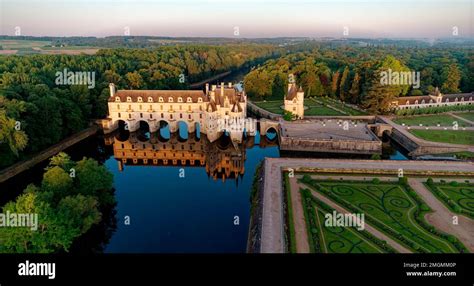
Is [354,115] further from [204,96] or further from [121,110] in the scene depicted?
[121,110]

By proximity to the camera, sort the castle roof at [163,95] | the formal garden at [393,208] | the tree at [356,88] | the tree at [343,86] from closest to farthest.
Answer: the formal garden at [393,208], the castle roof at [163,95], the tree at [356,88], the tree at [343,86]

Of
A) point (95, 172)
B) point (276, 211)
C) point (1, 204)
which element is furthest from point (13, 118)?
point (276, 211)

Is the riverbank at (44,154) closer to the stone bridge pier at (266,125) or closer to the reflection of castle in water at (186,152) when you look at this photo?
the reflection of castle in water at (186,152)

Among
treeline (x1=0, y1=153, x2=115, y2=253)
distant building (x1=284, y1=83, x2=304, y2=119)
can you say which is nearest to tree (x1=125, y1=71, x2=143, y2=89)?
distant building (x1=284, y1=83, x2=304, y2=119)

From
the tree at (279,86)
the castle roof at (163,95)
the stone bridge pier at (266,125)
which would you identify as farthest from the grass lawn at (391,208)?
the tree at (279,86)

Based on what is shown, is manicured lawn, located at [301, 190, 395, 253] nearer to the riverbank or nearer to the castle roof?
the castle roof

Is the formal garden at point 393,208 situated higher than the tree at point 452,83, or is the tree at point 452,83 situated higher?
the tree at point 452,83
